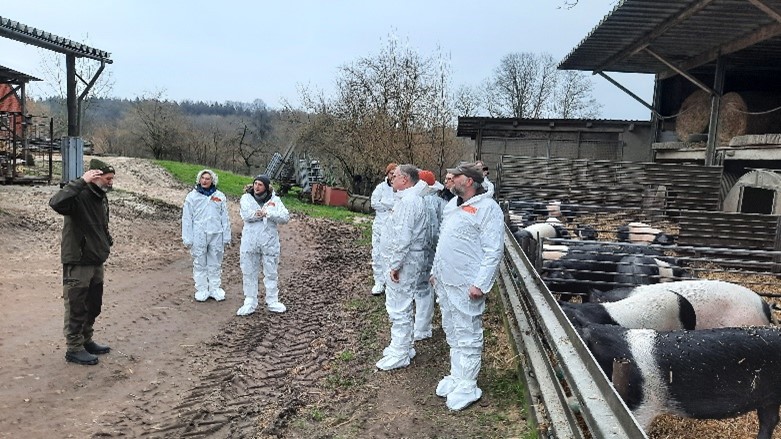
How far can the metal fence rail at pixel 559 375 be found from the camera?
274cm

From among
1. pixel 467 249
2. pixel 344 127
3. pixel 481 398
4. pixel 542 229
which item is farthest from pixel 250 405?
pixel 344 127

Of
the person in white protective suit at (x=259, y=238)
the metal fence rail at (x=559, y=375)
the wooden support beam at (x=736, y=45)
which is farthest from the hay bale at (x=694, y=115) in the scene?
the person in white protective suit at (x=259, y=238)

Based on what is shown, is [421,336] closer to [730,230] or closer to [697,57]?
[730,230]

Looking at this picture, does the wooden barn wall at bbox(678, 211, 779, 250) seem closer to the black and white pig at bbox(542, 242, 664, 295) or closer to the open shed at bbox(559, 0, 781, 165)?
the black and white pig at bbox(542, 242, 664, 295)

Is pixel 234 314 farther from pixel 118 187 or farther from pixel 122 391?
pixel 118 187

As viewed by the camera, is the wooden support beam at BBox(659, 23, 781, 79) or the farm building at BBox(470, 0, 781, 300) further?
the wooden support beam at BBox(659, 23, 781, 79)

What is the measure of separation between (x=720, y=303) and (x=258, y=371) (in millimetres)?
4331

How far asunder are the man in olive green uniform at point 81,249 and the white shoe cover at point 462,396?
3547mm

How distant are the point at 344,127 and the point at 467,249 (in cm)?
2432

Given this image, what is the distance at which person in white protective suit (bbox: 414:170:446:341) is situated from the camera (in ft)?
20.6

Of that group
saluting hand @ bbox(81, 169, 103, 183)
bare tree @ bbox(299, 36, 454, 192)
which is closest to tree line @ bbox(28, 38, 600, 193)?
bare tree @ bbox(299, 36, 454, 192)

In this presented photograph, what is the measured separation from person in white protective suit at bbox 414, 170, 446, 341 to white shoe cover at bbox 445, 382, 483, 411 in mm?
1588

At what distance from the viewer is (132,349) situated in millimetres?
6527

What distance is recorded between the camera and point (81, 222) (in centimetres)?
594
